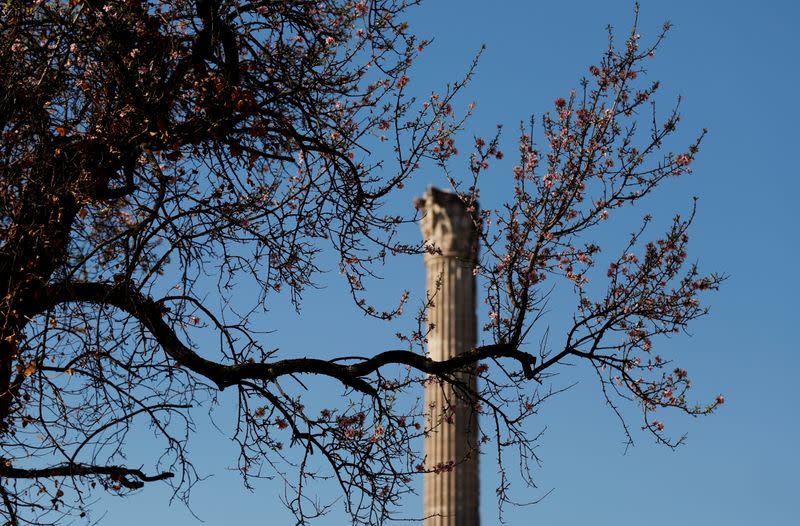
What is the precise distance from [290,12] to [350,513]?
13.5ft

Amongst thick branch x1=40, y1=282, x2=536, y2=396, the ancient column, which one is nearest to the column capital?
the ancient column

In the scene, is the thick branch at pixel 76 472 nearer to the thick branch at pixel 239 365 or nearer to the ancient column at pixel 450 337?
the thick branch at pixel 239 365

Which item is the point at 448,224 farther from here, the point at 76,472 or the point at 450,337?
the point at 76,472

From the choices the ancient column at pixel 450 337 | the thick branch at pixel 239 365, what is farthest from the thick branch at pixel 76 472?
the ancient column at pixel 450 337

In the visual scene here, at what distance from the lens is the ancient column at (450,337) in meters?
28.0

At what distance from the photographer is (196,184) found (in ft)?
29.1

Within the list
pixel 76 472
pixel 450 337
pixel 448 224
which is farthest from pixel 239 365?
pixel 448 224

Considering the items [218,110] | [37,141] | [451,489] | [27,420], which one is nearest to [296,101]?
[218,110]

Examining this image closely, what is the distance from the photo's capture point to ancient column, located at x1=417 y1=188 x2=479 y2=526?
27969mm

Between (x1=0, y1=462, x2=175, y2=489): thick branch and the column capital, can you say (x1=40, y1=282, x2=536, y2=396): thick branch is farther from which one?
the column capital

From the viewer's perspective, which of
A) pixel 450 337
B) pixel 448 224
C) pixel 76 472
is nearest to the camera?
pixel 76 472

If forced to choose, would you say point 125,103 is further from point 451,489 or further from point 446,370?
point 451,489

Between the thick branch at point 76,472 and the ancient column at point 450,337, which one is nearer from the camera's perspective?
the thick branch at point 76,472

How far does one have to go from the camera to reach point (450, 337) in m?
30.0
